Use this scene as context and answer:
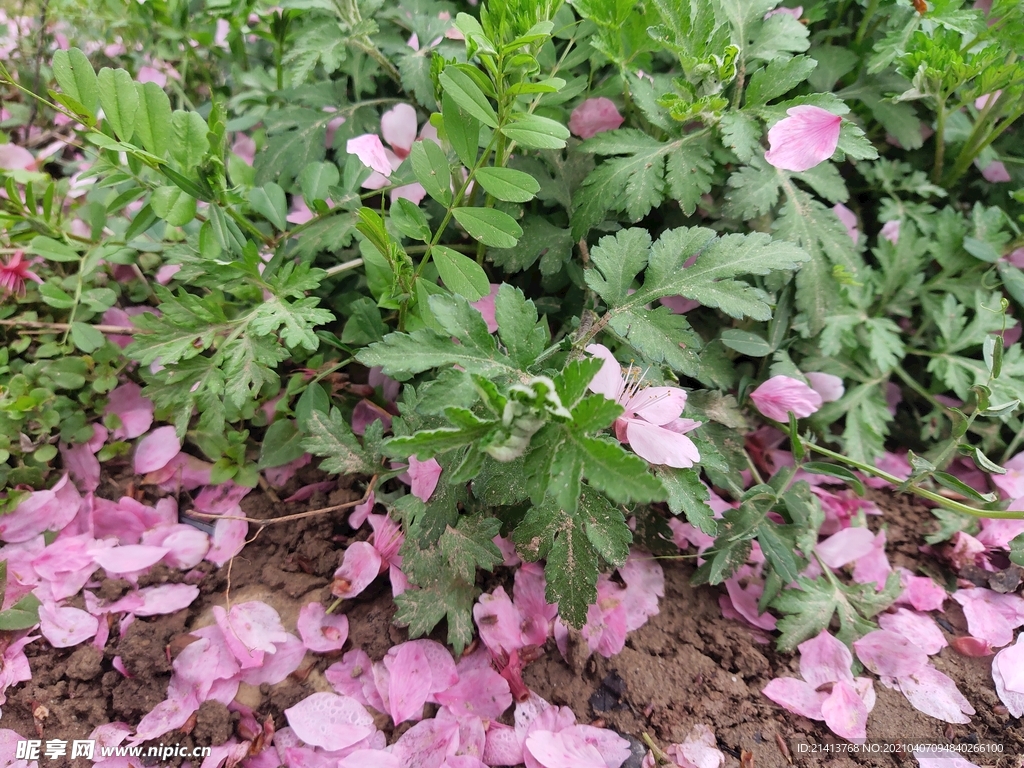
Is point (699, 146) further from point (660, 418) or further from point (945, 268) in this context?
point (945, 268)

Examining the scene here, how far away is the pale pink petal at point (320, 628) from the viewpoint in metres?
1.08

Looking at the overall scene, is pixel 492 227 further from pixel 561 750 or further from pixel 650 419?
pixel 561 750

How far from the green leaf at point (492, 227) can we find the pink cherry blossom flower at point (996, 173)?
3.99 ft

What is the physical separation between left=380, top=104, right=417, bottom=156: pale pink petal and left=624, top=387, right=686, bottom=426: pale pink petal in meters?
0.78

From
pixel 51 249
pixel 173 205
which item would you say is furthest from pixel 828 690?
pixel 51 249

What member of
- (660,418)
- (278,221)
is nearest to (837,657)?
(660,418)

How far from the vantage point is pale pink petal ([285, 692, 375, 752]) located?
0.98 meters

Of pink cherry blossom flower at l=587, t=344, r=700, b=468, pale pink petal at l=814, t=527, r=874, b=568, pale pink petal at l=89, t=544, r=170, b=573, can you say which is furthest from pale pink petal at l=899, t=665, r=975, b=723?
pale pink petal at l=89, t=544, r=170, b=573

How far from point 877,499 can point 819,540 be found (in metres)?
0.19

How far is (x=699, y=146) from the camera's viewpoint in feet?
3.72

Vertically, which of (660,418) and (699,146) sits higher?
(699,146)

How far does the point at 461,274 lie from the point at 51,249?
89cm

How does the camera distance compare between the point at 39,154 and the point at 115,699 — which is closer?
the point at 115,699

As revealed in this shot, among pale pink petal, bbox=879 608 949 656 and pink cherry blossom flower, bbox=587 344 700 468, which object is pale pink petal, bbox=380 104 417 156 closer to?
pink cherry blossom flower, bbox=587 344 700 468
